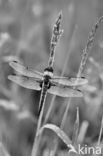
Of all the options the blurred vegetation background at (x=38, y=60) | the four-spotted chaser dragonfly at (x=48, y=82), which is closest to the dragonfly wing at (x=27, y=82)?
the four-spotted chaser dragonfly at (x=48, y=82)

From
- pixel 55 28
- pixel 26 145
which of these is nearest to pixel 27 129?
pixel 26 145

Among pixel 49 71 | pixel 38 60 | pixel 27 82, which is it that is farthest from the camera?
pixel 38 60

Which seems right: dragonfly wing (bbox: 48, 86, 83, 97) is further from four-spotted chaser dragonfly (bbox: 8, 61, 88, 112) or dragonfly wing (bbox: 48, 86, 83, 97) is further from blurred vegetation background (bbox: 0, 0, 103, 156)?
blurred vegetation background (bbox: 0, 0, 103, 156)

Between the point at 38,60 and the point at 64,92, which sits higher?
the point at 64,92

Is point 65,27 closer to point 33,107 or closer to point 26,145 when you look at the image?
point 33,107

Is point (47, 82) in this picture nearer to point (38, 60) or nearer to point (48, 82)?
point (48, 82)

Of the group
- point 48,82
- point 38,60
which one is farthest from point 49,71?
point 38,60

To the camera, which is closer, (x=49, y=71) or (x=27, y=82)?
(x=49, y=71)
